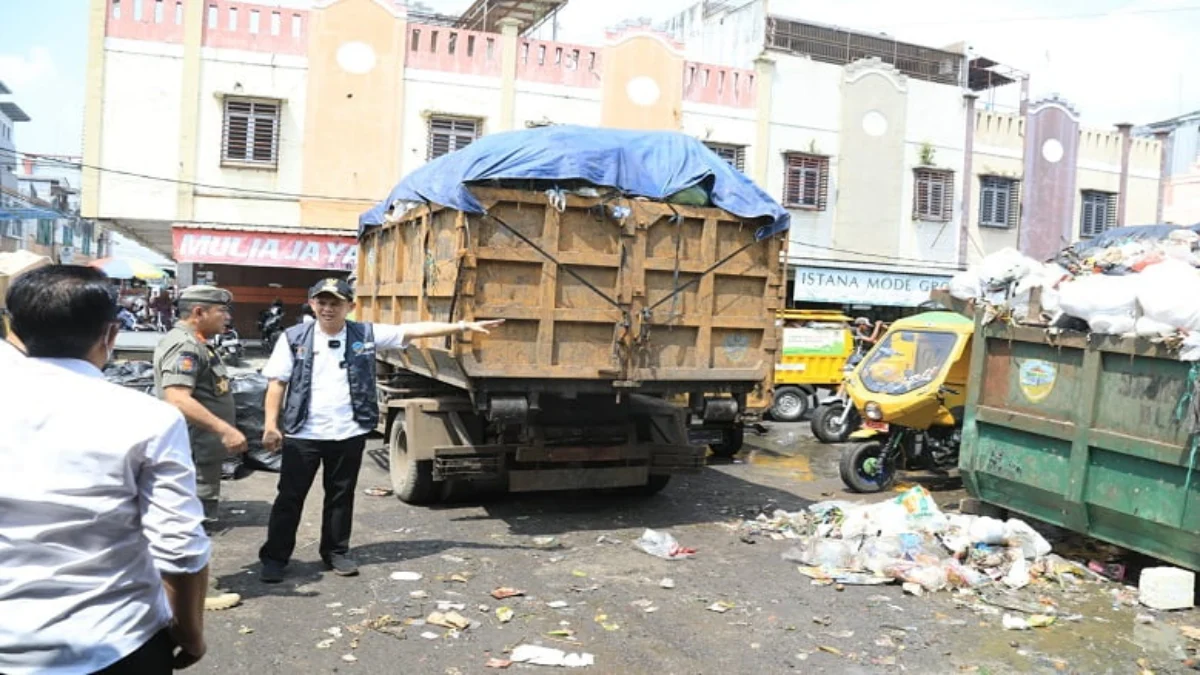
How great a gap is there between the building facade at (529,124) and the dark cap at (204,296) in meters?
12.0

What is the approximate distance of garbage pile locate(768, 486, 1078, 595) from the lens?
558 cm

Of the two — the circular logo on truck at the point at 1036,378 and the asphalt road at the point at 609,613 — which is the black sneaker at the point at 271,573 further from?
the circular logo on truck at the point at 1036,378

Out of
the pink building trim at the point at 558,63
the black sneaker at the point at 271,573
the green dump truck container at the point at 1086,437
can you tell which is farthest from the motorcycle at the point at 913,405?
the pink building trim at the point at 558,63

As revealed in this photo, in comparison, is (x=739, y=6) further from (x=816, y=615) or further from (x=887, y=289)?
(x=816, y=615)

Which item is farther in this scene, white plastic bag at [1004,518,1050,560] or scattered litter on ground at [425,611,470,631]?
white plastic bag at [1004,518,1050,560]

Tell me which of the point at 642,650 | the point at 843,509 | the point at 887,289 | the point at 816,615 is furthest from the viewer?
the point at 887,289

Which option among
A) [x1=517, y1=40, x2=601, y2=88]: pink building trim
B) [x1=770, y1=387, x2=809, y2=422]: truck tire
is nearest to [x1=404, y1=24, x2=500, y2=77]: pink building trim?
[x1=517, y1=40, x2=601, y2=88]: pink building trim

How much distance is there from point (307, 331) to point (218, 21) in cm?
1350

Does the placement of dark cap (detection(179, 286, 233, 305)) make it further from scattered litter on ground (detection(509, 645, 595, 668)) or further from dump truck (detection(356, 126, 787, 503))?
scattered litter on ground (detection(509, 645, 595, 668))

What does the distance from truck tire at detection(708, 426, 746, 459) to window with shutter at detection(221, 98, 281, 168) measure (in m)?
10.7

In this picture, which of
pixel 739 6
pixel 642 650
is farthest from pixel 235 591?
pixel 739 6

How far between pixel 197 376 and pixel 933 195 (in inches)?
777

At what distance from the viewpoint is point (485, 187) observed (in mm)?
6004

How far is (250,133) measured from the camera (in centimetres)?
1677
